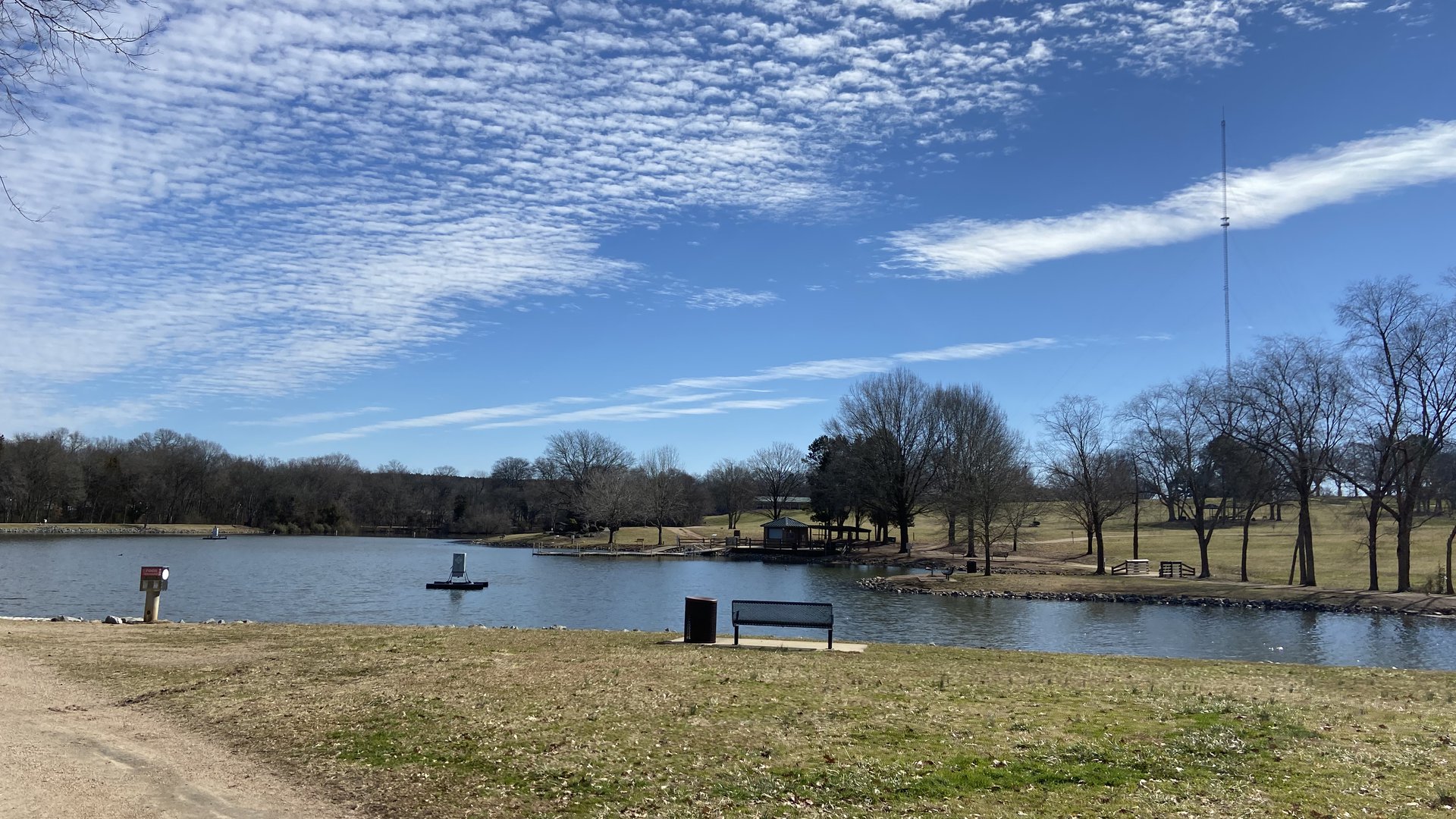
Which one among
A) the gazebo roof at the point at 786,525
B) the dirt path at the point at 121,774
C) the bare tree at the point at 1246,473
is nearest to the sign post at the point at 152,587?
the dirt path at the point at 121,774

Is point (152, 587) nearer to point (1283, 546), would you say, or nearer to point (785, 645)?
point (785, 645)

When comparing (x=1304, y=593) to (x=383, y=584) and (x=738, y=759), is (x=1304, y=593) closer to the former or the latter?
(x=738, y=759)

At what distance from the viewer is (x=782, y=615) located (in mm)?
16922

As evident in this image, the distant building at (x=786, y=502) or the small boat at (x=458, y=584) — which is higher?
the distant building at (x=786, y=502)

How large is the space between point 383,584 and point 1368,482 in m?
48.0

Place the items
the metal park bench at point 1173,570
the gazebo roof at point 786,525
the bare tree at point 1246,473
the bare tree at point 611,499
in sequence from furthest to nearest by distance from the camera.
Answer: the bare tree at point 611,499 → the gazebo roof at point 786,525 → the metal park bench at point 1173,570 → the bare tree at point 1246,473

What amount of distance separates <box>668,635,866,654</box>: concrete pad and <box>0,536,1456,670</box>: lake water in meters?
6.01

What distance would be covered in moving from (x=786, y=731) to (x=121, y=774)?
5989 mm

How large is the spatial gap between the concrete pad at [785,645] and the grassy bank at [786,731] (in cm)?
148

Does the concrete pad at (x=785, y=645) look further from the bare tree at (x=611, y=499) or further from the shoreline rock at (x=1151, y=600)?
the bare tree at (x=611, y=499)

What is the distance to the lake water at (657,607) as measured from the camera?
1080 inches

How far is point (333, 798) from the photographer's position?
286 inches

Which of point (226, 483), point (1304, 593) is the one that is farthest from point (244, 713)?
point (226, 483)

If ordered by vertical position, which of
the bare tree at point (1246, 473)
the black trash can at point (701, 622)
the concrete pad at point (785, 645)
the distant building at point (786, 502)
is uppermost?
the bare tree at point (1246, 473)
